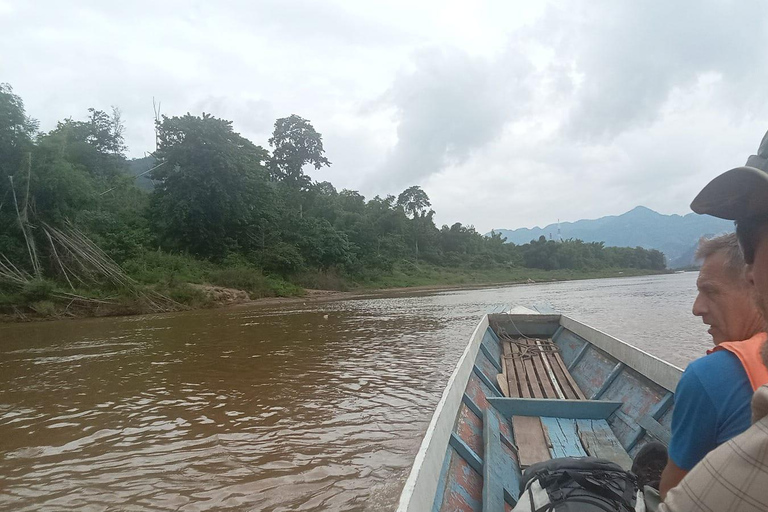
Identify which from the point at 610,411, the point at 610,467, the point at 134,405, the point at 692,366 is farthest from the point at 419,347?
the point at 692,366

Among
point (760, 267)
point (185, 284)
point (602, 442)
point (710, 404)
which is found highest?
point (185, 284)

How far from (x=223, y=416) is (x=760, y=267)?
6.20 meters

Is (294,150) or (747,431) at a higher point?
(294,150)

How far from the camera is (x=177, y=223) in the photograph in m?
29.0

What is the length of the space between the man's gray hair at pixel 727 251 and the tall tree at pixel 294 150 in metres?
43.0

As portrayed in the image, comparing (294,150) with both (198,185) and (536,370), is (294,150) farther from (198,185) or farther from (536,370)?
(536,370)

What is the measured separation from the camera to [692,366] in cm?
129

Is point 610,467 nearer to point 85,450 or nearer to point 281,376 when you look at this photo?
point 85,450

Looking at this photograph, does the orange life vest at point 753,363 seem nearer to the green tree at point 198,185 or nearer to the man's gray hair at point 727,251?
the man's gray hair at point 727,251

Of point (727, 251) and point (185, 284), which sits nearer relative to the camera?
point (727, 251)

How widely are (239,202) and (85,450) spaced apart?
26427mm

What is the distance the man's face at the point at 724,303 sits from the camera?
5.56 feet

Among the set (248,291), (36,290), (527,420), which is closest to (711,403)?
(527,420)

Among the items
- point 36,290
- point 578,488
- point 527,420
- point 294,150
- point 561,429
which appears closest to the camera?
point 578,488
